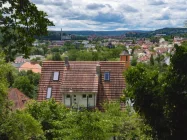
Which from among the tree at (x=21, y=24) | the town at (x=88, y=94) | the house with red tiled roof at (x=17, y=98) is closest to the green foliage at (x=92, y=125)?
the town at (x=88, y=94)

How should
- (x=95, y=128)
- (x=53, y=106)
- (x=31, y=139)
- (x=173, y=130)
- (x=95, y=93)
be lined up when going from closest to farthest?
(x=173, y=130) < (x=95, y=128) < (x=31, y=139) < (x=53, y=106) < (x=95, y=93)

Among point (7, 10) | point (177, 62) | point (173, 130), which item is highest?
point (7, 10)

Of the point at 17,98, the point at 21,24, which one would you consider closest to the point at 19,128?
the point at 21,24

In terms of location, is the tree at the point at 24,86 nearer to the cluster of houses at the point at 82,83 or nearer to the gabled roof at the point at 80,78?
the cluster of houses at the point at 82,83

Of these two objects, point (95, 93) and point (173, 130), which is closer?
point (173, 130)

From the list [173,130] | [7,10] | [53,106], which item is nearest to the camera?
[7,10]

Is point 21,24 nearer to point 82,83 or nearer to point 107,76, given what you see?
point 82,83

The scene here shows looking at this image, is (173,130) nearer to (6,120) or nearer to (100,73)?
(6,120)

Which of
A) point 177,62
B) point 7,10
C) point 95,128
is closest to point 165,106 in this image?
point 177,62
